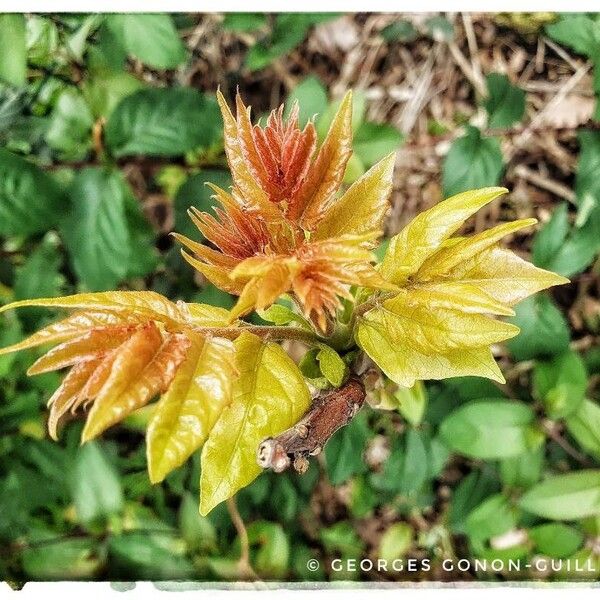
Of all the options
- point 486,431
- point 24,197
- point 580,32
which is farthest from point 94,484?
point 580,32

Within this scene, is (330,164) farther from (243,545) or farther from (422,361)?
(243,545)

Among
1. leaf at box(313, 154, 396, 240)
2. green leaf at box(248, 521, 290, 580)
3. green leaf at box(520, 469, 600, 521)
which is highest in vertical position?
leaf at box(313, 154, 396, 240)

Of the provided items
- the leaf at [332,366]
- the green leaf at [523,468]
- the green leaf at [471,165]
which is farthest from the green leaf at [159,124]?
the green leaf at [523,468]

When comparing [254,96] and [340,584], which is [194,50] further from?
[340,584]

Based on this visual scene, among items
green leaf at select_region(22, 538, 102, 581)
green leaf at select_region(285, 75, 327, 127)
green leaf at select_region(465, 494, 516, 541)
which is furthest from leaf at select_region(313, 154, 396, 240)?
green leaf at select_region(22, 538, 102, 581)

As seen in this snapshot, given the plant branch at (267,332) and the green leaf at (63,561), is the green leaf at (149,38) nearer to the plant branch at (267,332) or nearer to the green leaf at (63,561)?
the plant branch at (267,332)

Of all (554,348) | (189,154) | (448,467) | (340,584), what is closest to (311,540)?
(340,584)

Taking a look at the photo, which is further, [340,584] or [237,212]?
[340,584]

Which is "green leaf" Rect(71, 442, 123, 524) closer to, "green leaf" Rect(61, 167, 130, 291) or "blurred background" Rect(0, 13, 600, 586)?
"blurred background" Rect(0, 13, 600, 586)
